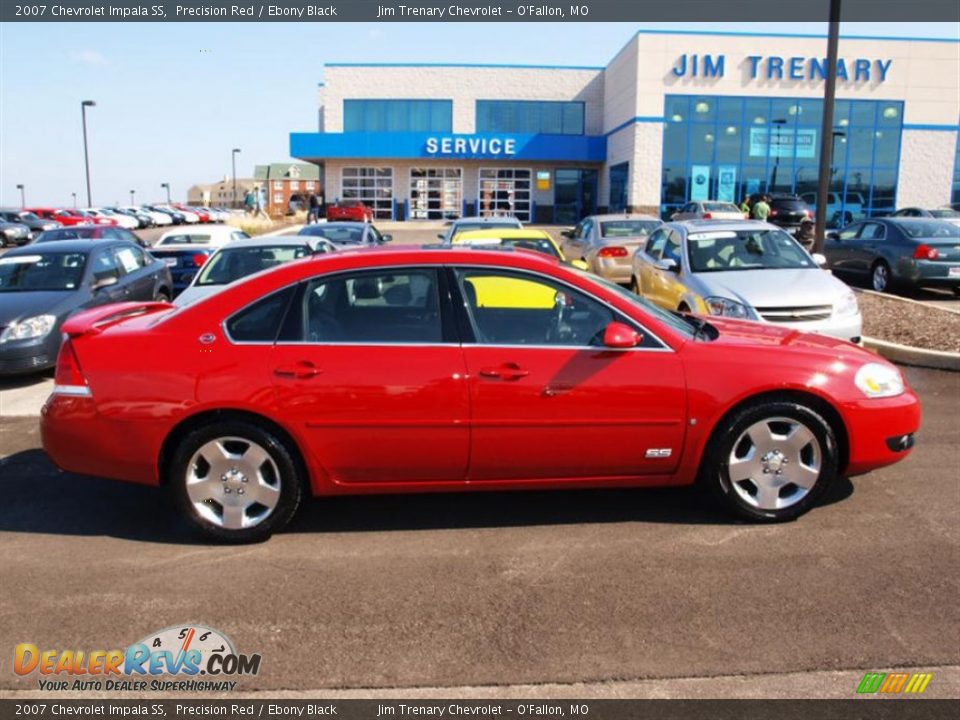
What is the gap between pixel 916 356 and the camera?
8852 mm

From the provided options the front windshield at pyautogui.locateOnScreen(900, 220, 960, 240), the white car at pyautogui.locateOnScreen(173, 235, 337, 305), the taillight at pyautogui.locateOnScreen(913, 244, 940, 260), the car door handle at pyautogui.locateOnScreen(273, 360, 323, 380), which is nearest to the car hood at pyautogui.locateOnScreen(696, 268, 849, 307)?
the white car at pyautogui.locateOnScreen(173, 235, 337, 305)

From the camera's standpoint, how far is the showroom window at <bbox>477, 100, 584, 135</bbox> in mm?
46656

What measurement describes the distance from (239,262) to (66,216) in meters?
47.1

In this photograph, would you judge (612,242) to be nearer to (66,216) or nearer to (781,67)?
(781,67)

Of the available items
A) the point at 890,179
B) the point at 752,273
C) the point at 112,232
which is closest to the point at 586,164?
the point at 890,179

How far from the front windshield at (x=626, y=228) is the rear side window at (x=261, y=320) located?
38.9 ft

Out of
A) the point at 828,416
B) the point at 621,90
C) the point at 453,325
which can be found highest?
the point at 621,90

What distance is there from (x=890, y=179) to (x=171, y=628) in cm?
4236

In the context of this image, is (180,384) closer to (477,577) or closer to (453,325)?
(453,325)

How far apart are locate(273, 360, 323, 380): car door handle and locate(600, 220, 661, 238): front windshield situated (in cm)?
1199

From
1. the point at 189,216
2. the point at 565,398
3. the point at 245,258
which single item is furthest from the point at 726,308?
the point at 189,216

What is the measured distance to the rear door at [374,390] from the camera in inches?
172

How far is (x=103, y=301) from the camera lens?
9789 mm

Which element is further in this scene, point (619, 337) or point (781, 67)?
point (781, 67)
